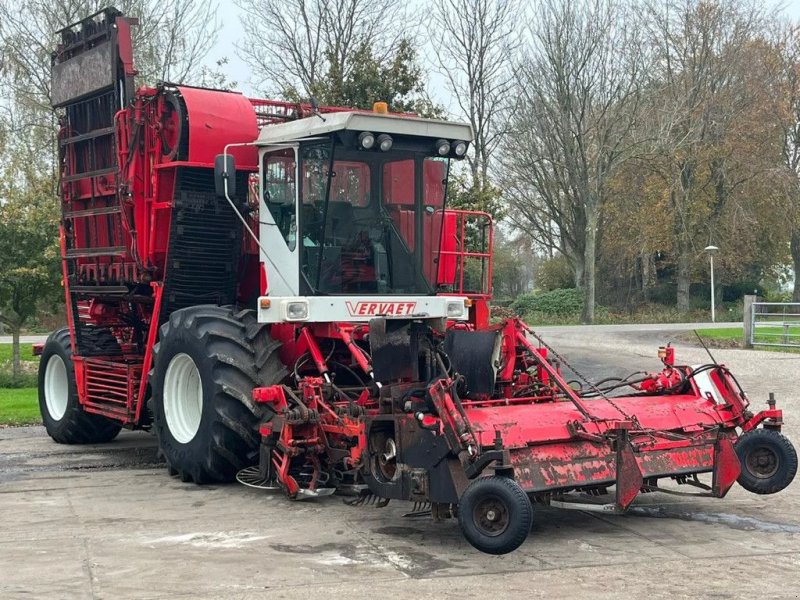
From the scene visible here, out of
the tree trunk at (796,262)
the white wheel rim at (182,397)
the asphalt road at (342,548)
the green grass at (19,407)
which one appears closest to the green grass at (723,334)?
the tree trunk at (796,262)

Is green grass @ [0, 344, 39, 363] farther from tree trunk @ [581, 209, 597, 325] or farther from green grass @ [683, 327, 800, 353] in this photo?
tree trunk @ [581, 209, 597, 325]

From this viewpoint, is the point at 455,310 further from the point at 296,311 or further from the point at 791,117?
the point at 791,117

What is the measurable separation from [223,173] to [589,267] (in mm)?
34722

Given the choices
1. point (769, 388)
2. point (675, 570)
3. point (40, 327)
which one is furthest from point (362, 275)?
point (40, 327)

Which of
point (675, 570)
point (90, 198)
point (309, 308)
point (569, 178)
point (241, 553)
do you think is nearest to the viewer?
point (675, 570)

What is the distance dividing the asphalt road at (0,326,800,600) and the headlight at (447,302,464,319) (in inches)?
81.7

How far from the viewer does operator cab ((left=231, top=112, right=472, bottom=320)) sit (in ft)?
29.6

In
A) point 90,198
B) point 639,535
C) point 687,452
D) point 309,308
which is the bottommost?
point 639,535

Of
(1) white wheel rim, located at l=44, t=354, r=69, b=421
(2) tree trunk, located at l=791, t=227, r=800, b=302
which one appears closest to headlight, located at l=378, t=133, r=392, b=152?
(1) white wheel rim, located at l=44, t=354, r=69, b=421

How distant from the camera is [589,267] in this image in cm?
4262

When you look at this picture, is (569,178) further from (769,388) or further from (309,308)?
(309,308)

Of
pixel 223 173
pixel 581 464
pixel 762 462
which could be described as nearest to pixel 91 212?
pixel 223 173

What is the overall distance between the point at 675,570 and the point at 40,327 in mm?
32408

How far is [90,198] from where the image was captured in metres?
11.7
